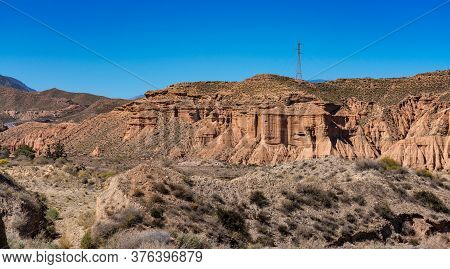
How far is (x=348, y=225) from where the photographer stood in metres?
21.0

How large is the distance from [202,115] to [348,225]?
204 ft

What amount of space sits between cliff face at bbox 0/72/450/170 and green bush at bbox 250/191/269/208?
150 feet

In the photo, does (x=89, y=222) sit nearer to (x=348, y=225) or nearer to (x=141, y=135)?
(x=348, y=225)

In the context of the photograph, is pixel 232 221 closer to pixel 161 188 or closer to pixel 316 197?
pixel 161 188

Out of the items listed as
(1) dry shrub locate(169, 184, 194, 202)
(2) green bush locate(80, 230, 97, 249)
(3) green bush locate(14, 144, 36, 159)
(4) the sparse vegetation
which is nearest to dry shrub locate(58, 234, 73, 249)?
(2) green bush locate(80, 230, 97, 249)

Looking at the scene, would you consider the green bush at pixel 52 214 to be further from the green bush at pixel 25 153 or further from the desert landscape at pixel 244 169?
the green bush at pixel 25 153

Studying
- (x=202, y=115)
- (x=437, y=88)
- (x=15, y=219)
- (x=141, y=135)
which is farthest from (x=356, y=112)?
(x=15, y=219)

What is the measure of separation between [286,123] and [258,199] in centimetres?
5401

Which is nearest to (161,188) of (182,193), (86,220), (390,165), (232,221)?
(182,193)

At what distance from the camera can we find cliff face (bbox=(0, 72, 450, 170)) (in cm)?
7131

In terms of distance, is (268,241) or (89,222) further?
(89,222)

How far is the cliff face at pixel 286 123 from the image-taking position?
71.3m

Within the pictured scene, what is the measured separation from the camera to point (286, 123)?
7494 centimetres

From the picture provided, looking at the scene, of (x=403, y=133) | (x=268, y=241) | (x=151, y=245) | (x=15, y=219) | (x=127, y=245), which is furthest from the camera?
(x=403, y=133)
